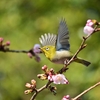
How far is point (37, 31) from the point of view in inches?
189

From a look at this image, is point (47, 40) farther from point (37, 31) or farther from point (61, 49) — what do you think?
point (37, 31)

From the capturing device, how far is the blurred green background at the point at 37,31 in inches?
125

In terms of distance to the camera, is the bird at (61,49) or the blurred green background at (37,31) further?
the blurred green background at (37,31)

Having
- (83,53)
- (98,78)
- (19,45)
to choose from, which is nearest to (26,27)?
(19,45)

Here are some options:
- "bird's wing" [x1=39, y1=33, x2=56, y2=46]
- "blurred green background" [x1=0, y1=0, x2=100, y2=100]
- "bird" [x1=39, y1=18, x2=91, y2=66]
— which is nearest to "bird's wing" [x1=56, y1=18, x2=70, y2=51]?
"bird" [x1=39, y1=18, x2=91, y2=66]

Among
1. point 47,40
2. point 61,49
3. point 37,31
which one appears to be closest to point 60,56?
point 61,49

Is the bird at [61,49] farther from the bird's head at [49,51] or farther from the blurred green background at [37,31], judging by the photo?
the blurred green background at [37,31]

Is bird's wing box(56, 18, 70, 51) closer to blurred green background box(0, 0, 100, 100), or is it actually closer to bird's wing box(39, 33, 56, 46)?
bird's wing box(39, 33, 56, 46)

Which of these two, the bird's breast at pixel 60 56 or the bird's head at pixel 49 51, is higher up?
the bird's head at pixel 49 51

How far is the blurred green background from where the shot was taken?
3178 mm

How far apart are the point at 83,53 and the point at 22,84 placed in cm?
84

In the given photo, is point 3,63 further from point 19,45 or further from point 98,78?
point 98,78

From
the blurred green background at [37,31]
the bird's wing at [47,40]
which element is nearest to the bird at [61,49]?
the bird's wing at [47,40]

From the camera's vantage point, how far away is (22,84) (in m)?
3.94
